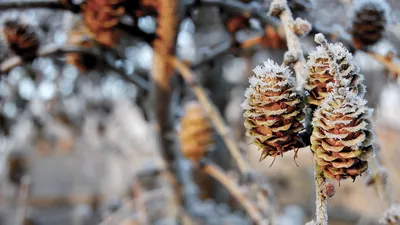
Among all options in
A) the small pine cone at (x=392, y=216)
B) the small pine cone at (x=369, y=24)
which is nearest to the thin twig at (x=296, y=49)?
the small pine cone at (x=392, y=216)

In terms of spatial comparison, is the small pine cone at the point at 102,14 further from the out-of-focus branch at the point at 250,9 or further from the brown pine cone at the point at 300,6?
the brown pine cone at the point at 300,6

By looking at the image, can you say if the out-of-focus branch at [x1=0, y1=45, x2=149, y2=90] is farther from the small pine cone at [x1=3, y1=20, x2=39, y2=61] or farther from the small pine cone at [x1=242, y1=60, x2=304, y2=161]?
the small pine cone at [x1=242, y1=60, x2=304, y2=161]

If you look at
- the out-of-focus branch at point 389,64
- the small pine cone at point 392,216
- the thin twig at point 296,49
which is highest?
the out-of-focus branch at point 389,64

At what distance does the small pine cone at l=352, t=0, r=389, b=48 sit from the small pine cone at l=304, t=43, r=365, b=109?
36cm

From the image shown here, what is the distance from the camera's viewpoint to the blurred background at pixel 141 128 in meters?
0.96

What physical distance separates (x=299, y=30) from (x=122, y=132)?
6.22m

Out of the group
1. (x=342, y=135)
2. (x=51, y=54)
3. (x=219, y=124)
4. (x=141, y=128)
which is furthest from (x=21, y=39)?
(x=141, y=128)

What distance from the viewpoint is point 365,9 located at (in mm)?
708

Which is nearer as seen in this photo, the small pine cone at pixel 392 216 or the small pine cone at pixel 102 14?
the small pine cone at pixel 392 216

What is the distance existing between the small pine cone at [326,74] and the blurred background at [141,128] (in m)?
0.08

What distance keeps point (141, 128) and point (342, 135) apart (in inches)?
268

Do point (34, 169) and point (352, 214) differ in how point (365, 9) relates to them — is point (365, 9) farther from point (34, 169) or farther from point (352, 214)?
point (34, 169)

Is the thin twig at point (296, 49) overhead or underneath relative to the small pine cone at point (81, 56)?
underneath

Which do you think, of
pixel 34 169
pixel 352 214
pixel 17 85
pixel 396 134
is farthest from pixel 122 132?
pixel 17 85
